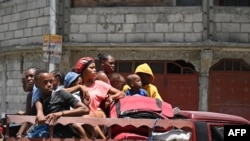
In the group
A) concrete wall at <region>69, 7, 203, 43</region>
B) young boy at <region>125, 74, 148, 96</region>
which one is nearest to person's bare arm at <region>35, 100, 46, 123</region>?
young boy at <region>125, 74, 148, 96</region>

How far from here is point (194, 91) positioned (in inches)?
547

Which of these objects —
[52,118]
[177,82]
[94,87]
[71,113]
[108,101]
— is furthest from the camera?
[177,82]

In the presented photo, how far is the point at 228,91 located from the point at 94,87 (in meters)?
8.93

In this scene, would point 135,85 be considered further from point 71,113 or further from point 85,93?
point 71,113

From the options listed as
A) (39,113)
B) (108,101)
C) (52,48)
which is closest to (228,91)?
(52,48)

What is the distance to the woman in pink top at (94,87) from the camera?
5366 millimetres

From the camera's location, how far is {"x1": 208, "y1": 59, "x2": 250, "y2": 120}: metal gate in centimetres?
1385

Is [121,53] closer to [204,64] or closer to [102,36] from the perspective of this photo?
[102,36]

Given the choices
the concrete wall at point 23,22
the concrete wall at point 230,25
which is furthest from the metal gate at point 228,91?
the concrete wall at point 23,22

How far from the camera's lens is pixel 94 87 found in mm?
5566

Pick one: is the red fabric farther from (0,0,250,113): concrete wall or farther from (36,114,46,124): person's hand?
(0,0,250,113): concrete wall

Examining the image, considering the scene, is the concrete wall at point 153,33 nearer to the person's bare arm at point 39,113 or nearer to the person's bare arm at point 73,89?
the person's bare arm at point 73,89

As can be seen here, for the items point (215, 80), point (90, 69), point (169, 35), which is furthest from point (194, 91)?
point (90, 69)

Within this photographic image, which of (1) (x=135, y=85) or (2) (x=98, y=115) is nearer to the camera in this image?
(2) (x=98, y=115)
